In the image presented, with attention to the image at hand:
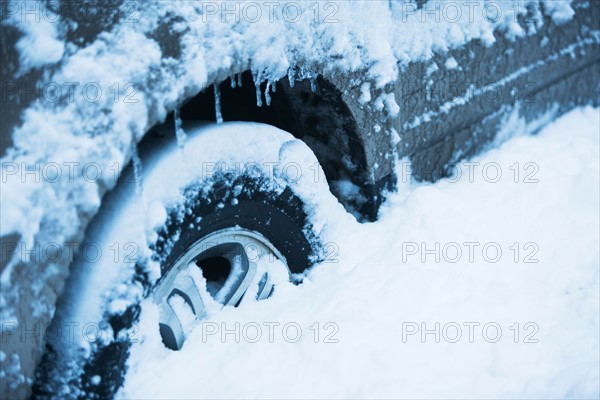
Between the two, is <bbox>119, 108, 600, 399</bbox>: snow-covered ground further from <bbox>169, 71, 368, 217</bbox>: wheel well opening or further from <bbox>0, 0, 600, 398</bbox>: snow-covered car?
<bbox>169, 71, 368, 217</bbox>: wheel well opening

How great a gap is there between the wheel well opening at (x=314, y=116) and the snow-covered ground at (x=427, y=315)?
198 mm

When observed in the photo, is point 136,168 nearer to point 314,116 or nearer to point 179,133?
point 179,133

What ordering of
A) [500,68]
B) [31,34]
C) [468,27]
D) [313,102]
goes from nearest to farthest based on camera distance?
[31,34], [313,102], [468,27], [500,68]

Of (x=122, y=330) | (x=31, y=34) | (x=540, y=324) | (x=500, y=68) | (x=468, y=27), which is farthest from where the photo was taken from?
(x=500, y=68)

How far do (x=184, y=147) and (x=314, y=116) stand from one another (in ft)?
2.21

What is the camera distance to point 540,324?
180cm

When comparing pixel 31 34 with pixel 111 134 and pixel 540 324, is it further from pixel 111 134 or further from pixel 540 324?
pixel 540 324

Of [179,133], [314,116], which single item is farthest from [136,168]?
[314,116]

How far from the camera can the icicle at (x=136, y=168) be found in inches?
54.9

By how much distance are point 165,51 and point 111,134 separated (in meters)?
0.24

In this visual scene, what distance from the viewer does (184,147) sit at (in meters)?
1.55

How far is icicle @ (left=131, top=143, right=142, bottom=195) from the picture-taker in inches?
54.9

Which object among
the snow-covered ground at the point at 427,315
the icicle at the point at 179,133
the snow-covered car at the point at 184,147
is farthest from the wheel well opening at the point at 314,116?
the icicle at the point at 179,133

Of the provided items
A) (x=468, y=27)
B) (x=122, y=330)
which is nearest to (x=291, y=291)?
(x=122, y=330)
